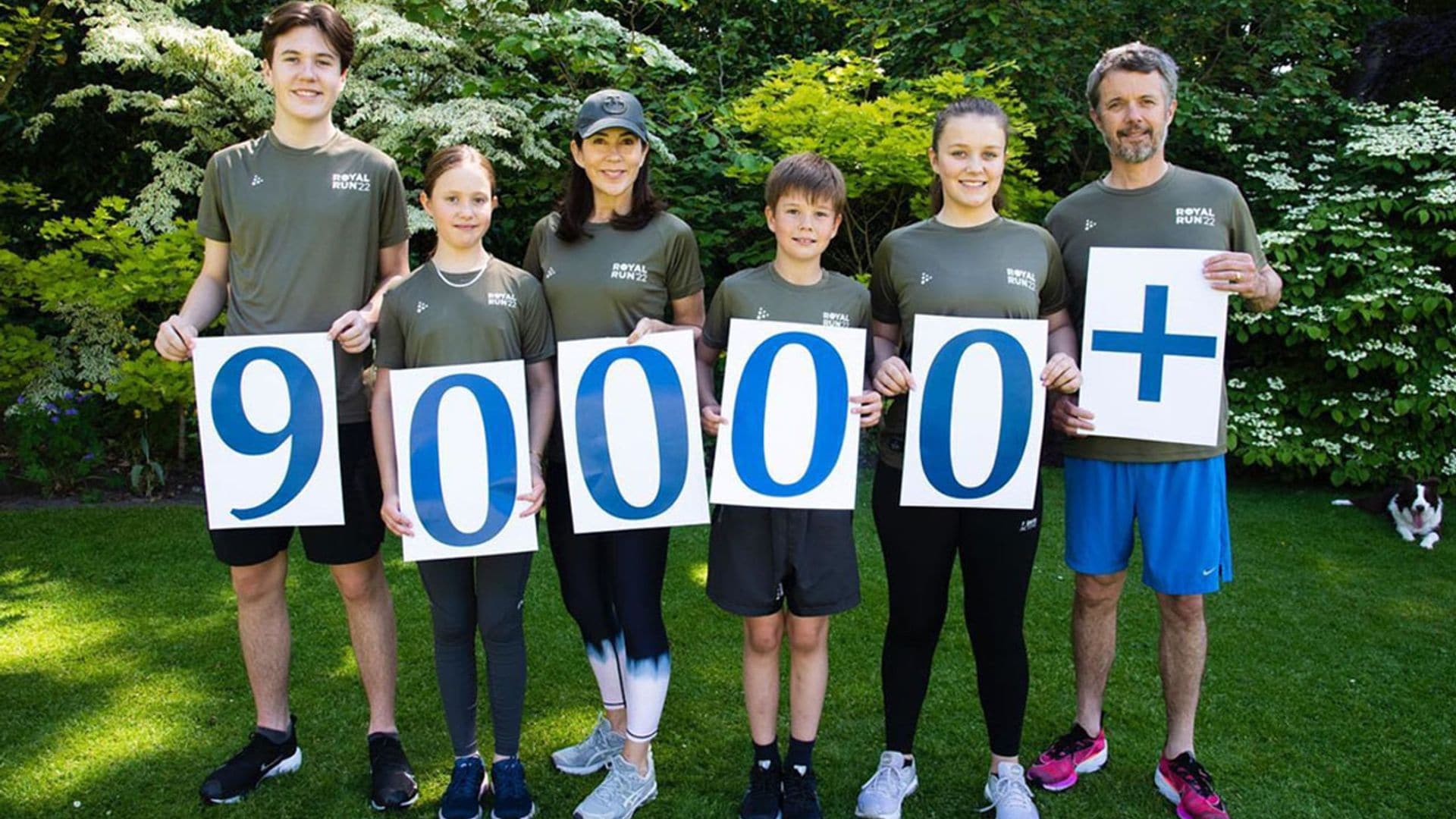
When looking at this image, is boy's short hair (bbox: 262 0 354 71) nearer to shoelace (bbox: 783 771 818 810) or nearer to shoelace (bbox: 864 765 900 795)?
shoelace (bbox: 783 771 818 810)

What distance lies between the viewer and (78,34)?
22.4 feet

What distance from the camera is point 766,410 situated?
2.53 m

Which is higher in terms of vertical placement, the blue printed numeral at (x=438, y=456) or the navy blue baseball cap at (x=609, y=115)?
the navy blue baseball cap at (x=609, y=115)

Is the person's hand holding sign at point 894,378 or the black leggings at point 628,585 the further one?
the black leggings at point 628,585

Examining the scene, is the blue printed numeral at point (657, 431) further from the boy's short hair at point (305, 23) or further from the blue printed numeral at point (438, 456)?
the boy's short hair at point (305, 23)

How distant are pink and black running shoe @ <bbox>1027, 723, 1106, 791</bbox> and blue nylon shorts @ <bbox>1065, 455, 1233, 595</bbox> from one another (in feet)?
1.84

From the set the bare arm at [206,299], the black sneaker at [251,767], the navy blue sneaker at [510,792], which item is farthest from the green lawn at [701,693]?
the bare arm at [206,299]

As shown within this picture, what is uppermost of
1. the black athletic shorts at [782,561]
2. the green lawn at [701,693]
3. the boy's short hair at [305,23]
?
the boy's short hair at [305,23]

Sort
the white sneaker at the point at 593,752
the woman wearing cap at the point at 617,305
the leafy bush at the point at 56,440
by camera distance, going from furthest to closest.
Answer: the leafy bush at the point at 56,440
the white sneaker at the point at 593,752
the woman wearing cap at the point at 617,305

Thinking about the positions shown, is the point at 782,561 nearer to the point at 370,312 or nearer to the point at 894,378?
the point at 894,378

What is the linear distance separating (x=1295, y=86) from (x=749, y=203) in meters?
3.99

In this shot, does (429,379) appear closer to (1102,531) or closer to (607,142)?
(607,142)

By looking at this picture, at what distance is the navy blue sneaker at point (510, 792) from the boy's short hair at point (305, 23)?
2.01 meters

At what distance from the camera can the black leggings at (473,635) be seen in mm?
2619
